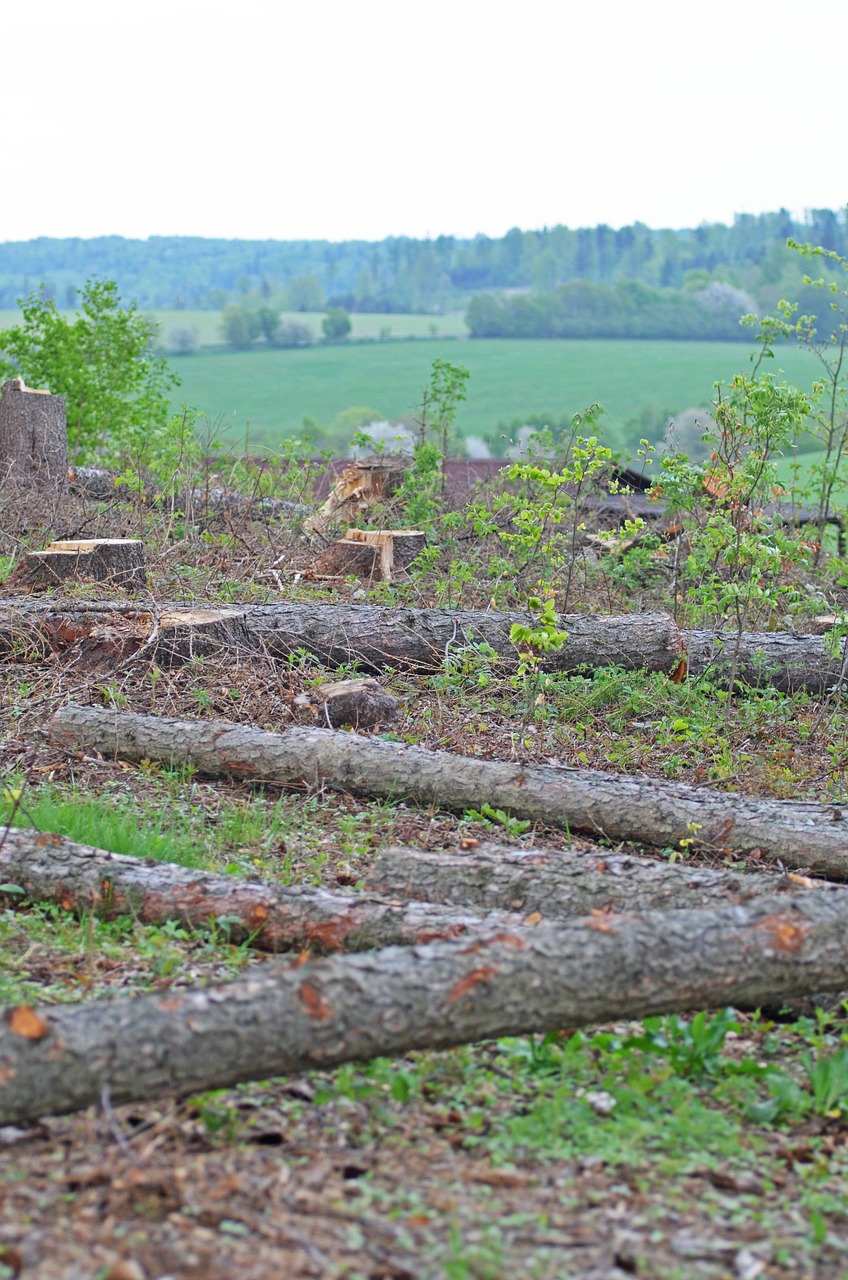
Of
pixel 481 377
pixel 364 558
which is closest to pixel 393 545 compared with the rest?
pixel 364 558

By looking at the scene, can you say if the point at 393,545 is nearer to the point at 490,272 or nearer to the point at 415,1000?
the point at 415,1000

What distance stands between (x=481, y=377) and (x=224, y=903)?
59302 mm

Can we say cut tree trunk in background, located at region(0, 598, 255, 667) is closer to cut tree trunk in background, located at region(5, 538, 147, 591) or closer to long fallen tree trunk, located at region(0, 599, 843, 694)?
long fallen tree trunk, located at region(0, 599, 843, 694)

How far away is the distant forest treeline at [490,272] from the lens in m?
69.9

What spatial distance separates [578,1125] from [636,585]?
24.6 feet

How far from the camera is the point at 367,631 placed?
7.55 m

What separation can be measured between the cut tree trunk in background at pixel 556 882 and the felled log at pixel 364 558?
5.63 metres

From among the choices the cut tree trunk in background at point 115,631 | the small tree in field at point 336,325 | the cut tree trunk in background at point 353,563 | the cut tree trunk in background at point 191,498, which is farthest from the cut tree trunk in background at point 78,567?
the small tree in field at point 336,325

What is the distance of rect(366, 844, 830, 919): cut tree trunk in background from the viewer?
402 centimetres

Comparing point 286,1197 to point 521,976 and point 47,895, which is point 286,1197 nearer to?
point 521,976

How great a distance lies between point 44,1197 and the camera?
252cm

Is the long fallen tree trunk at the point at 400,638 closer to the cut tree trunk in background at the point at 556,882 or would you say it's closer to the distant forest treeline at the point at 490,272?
the cut tree trunk in background at the point at 556,882

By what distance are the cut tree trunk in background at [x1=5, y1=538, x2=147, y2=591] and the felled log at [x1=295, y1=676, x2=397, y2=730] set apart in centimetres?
264

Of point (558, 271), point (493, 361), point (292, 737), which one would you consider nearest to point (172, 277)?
point (558, 271)
